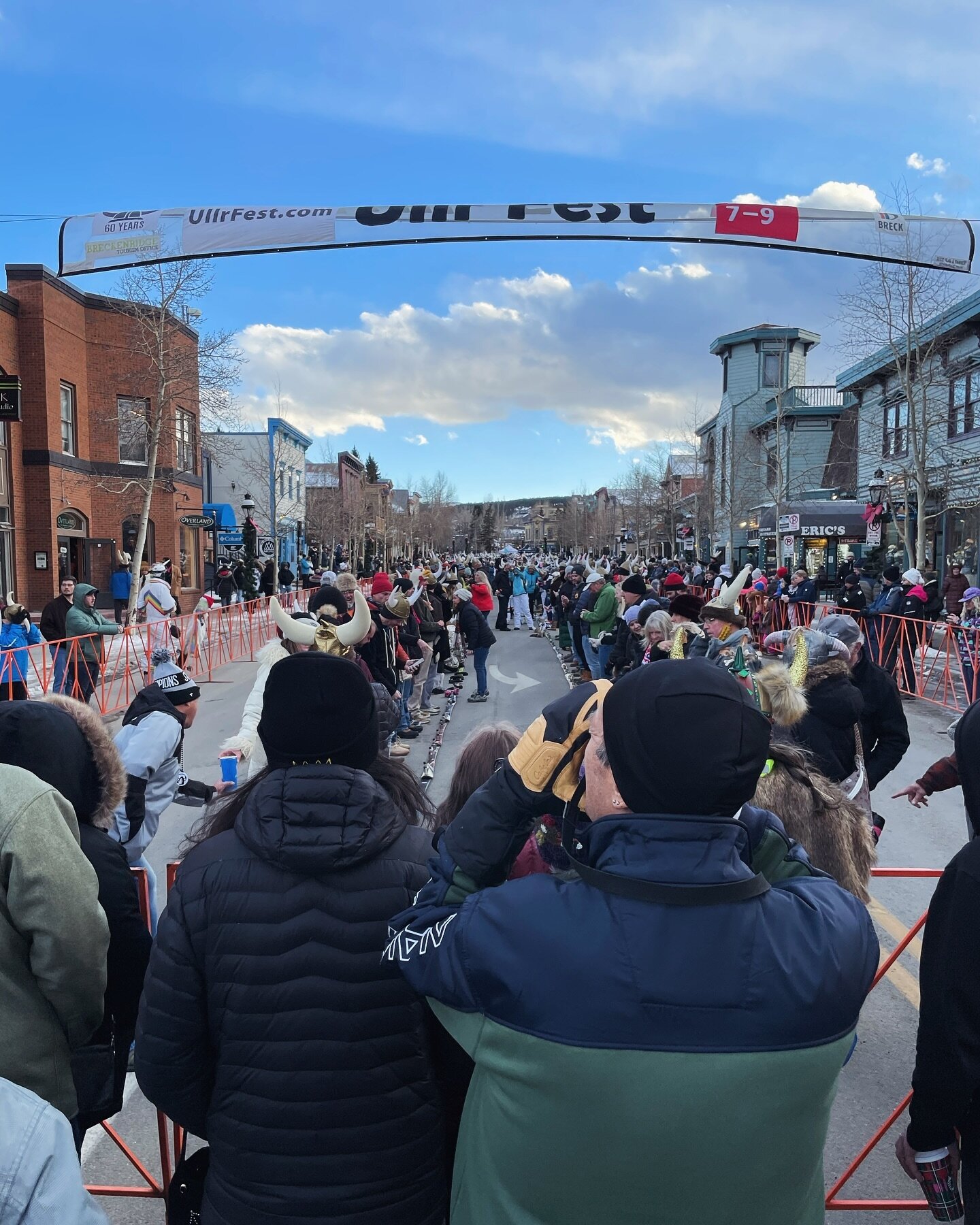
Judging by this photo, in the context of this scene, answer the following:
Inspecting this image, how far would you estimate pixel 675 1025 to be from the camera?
138 centimetres

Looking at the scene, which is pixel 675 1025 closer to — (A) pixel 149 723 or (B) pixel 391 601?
(A) pixel 149 723

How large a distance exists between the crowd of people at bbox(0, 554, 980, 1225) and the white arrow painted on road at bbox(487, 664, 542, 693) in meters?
11.6

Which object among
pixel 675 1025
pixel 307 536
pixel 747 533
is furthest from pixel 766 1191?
pixel 307 536

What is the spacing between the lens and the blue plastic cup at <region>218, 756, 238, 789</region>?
4.30 meters

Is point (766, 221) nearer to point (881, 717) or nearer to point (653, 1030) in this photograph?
point (881, 717)

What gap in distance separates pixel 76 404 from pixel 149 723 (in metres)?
26.4

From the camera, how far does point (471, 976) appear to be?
150 centimetres

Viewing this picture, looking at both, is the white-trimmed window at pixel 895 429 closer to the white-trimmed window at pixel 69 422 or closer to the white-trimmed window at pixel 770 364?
the white-trimmed window at pixel 770 364

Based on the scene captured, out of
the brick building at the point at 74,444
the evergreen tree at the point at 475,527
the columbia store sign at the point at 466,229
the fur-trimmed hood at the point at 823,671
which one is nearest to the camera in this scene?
the fur-trimmed hood at the point at 823,671

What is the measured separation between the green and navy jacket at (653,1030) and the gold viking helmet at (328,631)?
12.6 ft

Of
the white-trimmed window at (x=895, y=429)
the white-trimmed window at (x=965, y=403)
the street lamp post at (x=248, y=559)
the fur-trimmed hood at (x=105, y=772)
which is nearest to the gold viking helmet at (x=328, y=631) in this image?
the fur-trimmed hood at (x=105, y=772)

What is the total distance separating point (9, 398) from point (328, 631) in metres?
10.2

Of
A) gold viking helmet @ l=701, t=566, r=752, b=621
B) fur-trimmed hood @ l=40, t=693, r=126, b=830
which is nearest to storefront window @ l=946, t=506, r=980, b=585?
gold viking helmet @ l=701, t=566, r=752, b=621

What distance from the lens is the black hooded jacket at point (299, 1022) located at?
1.86 m
